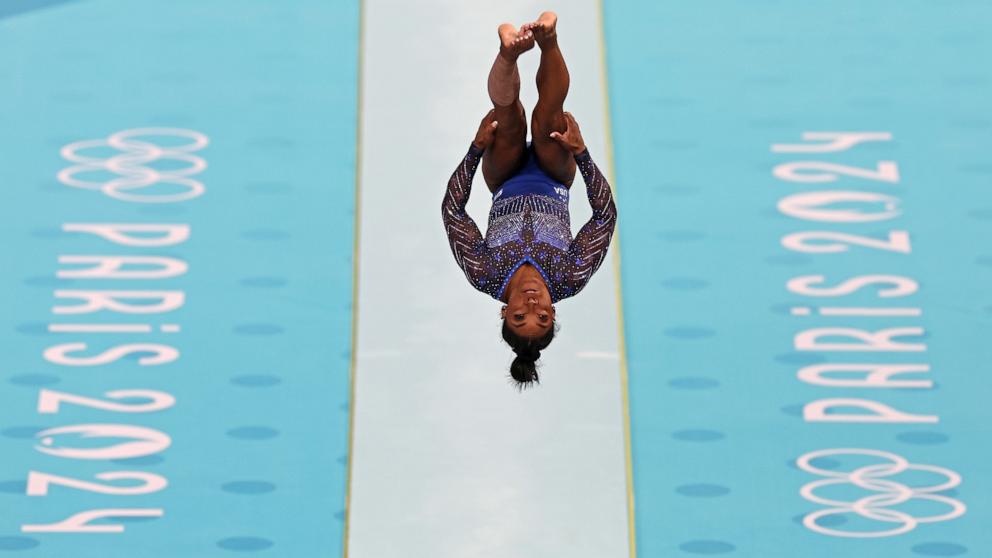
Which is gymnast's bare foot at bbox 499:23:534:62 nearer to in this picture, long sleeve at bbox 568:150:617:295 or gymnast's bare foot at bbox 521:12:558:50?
gymnast's bare foot at bbox 521:12:558:50

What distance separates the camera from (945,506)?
9.32 meters

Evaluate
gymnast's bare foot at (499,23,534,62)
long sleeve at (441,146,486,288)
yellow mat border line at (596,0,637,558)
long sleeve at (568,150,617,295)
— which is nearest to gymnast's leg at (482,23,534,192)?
gymnast's bare foot at (499,23,534,62)

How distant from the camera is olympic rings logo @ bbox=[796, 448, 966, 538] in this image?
926 centimetres

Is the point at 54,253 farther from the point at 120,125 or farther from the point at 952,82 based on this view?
the point at 952,82

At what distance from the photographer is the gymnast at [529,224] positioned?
7.47m

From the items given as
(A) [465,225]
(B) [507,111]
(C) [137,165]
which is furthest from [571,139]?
(C) [137,165]

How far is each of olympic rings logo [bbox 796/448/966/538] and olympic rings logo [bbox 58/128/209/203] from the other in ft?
11.5

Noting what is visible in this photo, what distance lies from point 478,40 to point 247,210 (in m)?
1.83

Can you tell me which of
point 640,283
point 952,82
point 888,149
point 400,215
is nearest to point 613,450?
point 640,283

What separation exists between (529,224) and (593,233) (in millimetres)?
240

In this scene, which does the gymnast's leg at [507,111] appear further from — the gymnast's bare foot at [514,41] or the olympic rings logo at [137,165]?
the olympic rings logo at [137,165]

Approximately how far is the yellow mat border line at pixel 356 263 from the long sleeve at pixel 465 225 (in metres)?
2.09

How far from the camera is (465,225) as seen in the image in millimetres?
7605

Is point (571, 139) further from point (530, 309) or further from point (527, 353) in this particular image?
point (527, 353)
